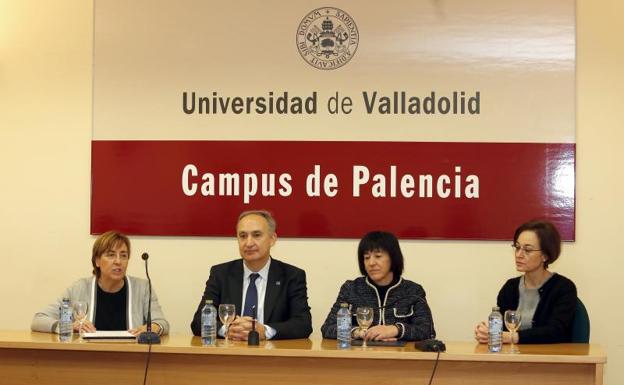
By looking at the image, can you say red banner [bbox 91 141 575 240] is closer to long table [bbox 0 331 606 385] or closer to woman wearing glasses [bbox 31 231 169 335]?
woman wearing glasses [bbox 31 231 169 335]

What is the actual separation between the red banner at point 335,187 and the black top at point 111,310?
2.95 ft

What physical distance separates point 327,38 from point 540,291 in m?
2.05

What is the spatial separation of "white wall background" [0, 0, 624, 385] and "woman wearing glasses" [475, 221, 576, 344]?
827mm

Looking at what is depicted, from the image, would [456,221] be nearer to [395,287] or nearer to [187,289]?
[395,287]

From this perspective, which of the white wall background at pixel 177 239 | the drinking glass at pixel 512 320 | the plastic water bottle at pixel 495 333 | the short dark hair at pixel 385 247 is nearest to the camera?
the plastic water bottle at pixel 495 333

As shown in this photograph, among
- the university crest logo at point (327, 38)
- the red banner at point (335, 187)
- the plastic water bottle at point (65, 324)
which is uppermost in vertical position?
the university crest logo at point (327, 38)

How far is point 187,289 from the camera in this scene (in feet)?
18.0

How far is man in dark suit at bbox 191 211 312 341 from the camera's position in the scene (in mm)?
4508

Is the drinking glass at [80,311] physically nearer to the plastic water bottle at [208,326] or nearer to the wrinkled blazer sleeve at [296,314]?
the plastic water bottle at [208,326]

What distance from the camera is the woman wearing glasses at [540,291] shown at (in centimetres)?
417

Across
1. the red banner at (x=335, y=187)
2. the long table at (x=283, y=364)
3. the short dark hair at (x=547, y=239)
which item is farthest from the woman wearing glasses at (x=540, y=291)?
the red banner at (x=335, y=187)

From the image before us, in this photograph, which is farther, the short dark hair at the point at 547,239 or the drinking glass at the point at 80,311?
the short dark hair at the point at 547,239

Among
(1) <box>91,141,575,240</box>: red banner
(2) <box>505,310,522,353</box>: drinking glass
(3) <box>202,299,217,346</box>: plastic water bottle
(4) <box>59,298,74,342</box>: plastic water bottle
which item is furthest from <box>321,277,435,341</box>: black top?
(4) <box>59,298,74,342</box>: plastic water bottle

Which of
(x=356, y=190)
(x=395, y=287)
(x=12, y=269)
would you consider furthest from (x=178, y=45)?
(x=395, y=287)
